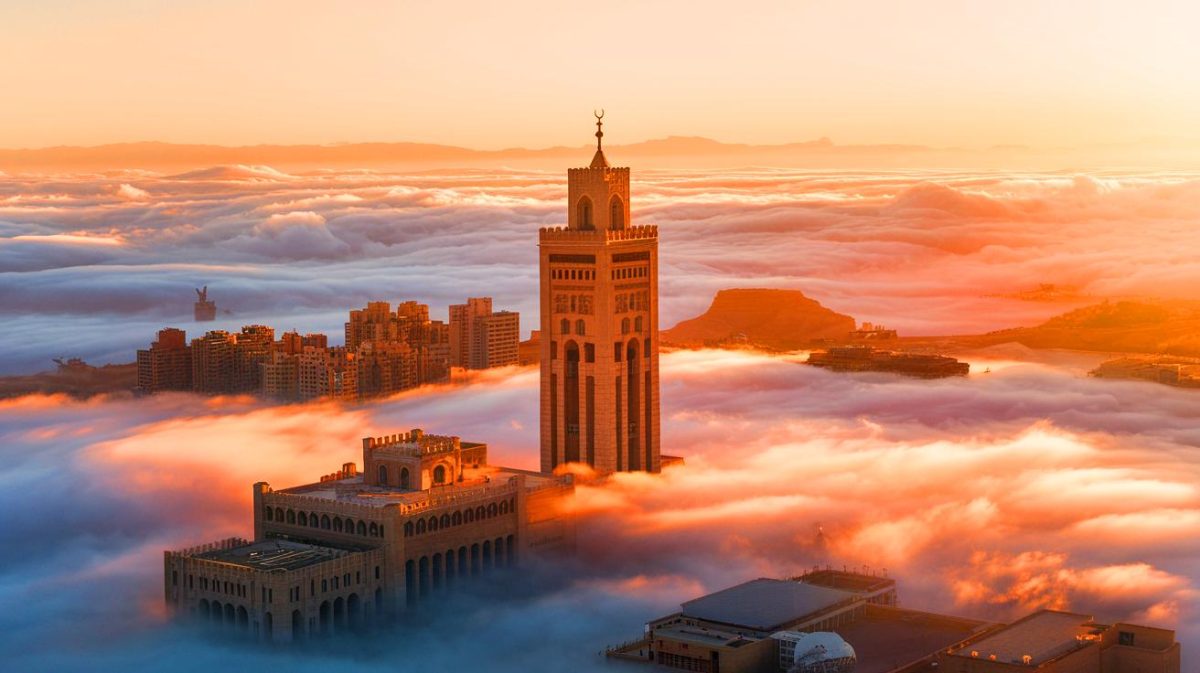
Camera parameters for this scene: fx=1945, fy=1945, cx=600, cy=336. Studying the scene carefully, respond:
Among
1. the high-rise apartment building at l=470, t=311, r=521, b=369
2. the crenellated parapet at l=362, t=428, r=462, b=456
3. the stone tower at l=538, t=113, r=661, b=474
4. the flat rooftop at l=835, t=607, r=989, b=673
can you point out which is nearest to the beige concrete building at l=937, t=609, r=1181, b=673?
the flat rooftop at l=835, t=607, r=989, b=673

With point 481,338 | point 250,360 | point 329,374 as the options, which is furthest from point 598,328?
point 250,360

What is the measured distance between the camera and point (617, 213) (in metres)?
106

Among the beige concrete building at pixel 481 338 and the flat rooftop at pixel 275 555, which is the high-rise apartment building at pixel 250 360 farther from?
the flat rooftop at pixel 275 555

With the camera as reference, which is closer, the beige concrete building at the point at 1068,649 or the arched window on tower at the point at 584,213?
the beige concrete building at the point at 1068,649

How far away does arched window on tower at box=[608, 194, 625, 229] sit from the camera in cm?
10588

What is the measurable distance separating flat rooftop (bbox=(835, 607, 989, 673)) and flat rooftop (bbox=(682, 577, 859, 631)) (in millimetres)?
1597

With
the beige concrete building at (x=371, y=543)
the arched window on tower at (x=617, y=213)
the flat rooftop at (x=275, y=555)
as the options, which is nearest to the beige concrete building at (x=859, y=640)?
the beige concrete building at (x=371, y=543)

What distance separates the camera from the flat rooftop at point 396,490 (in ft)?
304

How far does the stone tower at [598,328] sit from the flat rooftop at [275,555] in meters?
20.0

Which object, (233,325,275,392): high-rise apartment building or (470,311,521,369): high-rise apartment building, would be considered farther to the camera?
(470,311,521,369): high-rise apartment building

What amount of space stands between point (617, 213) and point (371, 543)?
83.4 ft

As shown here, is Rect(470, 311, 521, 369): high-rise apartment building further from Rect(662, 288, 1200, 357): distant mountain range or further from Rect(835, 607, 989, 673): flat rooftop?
Rect(835, 607, 989, 673): flat rooftop

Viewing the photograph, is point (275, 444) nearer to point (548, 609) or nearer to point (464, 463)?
point (464, 463)

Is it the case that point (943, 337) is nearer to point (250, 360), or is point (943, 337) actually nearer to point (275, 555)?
point (250, 360)
